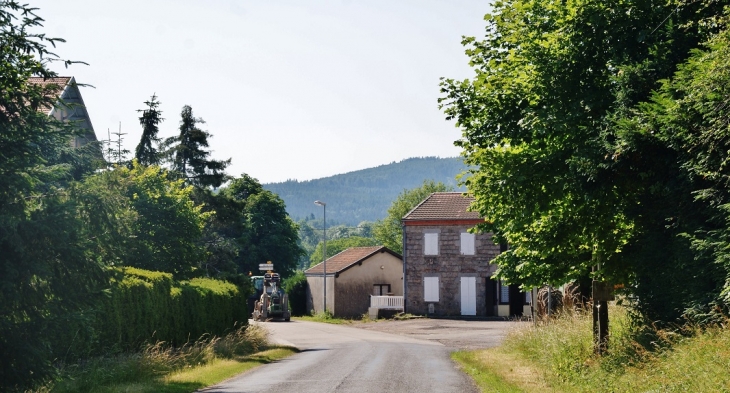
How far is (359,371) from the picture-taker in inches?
895

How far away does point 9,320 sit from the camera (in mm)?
13047

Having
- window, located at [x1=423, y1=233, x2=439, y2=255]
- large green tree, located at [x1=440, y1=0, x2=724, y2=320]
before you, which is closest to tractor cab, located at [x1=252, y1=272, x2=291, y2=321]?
window, located at [x1=423, y1=233, x2=439, y2=255]

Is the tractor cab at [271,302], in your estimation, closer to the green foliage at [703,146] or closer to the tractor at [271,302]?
the tractor at [271,302]

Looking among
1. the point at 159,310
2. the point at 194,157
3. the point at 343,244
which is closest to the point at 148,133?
the point at 194,157

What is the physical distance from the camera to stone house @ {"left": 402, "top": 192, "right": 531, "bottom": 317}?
56.8 metres

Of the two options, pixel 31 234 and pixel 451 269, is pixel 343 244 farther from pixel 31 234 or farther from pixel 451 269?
pixel 31 234

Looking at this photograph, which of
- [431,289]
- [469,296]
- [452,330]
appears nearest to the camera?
[452,330]

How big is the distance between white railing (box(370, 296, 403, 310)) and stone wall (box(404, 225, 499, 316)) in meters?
1.83

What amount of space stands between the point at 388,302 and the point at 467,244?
279 inches

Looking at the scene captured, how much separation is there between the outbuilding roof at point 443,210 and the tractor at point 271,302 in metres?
9.57

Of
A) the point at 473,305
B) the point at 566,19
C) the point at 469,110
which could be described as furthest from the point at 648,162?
the point at 473,305

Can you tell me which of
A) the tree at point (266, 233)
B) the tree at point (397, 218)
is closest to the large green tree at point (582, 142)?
the tree at point (266, 233)

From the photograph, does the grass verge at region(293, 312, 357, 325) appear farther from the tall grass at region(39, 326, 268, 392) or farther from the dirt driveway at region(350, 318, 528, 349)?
the tall grass at region(39, 326, 268, 392)

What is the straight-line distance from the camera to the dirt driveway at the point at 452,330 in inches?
1463
